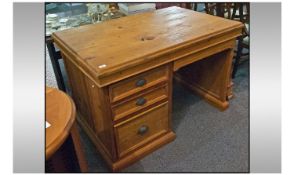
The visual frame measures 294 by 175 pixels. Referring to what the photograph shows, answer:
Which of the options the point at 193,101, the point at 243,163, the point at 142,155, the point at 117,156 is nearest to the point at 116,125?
the point at 117,156

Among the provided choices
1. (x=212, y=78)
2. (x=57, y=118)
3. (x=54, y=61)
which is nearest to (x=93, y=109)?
(x=57, y=118)

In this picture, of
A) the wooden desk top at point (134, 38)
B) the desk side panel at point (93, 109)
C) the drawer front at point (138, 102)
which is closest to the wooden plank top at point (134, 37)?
the wooden desk top at point (134, 38)

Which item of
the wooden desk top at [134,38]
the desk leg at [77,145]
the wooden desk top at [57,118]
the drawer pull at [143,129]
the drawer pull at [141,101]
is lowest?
the drawer pull at [143,129]

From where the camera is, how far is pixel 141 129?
1.41 meters

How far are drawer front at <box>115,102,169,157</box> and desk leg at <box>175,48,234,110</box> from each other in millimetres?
553

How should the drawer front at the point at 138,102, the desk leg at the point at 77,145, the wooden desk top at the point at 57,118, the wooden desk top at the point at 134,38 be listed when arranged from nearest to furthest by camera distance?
the wooden desk top at the point at 57,118 < the desk leg at the point at 77,145 < the wooden desk top at the point at 134,38 < the drawer front at the point at 138,102

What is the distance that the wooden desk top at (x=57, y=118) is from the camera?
0.81 m

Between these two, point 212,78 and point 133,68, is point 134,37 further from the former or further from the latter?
point 212,78

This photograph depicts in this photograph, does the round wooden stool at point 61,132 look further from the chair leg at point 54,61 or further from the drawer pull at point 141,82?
the chair leg at point 54,61

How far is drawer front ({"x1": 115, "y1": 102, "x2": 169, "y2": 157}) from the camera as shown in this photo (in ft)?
4.39

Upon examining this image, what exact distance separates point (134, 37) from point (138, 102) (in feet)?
1.17

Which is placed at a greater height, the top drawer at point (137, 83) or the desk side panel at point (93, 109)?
the top drawer at point (137, 83)

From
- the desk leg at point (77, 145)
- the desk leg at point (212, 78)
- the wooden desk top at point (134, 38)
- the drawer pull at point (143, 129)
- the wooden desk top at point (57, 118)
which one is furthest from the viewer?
the desk leg at point (212, 78)

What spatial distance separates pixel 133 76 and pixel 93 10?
1.12 m
